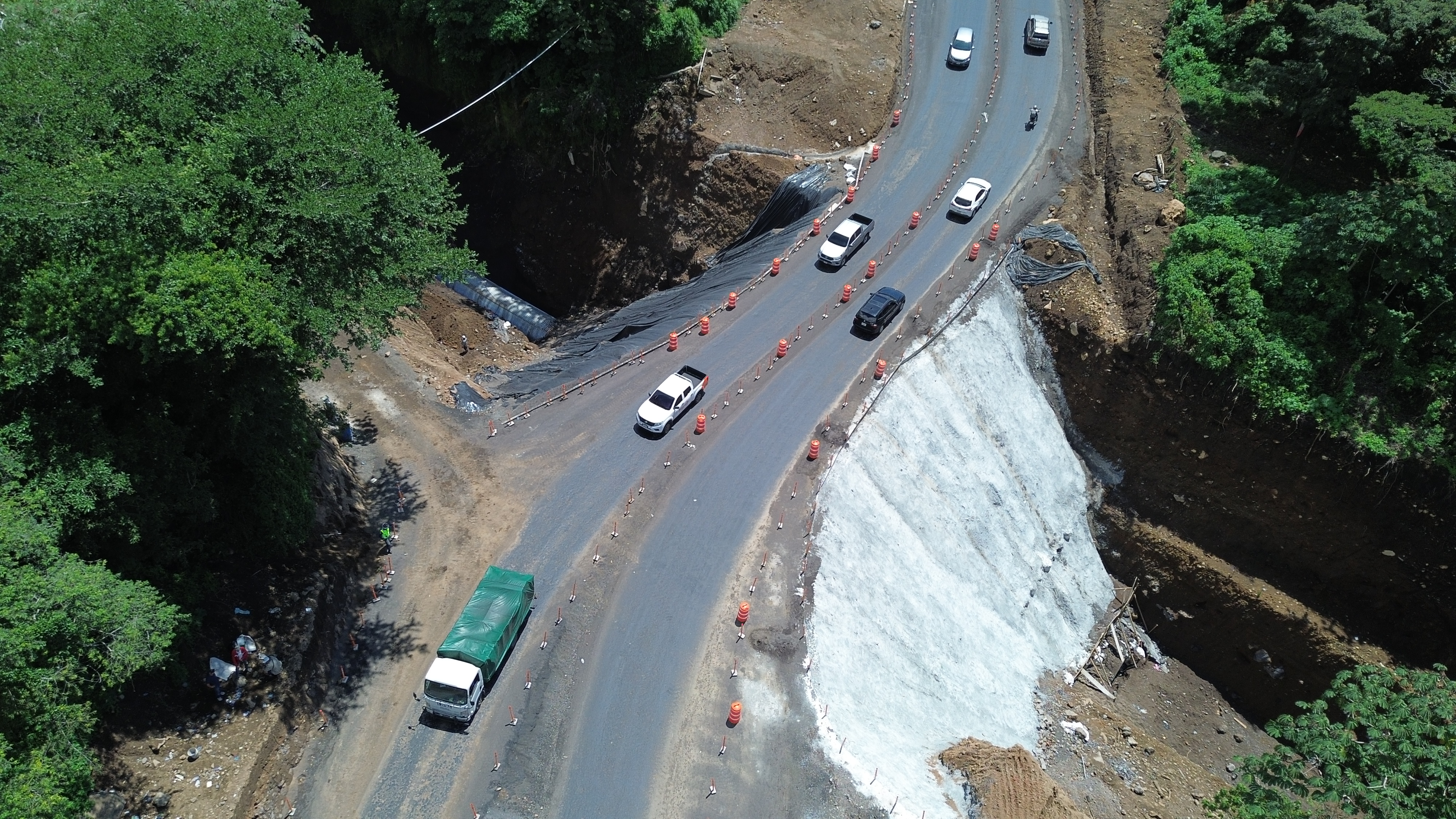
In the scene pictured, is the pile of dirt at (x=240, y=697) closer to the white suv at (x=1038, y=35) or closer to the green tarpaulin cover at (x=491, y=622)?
the green tarpaulin cover at (x=491, y=622)

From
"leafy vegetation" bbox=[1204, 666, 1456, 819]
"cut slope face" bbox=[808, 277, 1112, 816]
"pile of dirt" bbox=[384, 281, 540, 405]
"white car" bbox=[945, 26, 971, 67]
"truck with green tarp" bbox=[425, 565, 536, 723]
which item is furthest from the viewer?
"white car" bbox=[945, 26, 971, 67]

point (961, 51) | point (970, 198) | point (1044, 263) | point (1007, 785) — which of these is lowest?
point (1007, 785)

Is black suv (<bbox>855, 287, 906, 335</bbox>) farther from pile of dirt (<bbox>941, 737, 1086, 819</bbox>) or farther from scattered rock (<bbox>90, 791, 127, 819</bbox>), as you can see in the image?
scattered rock (<bbox>90, 791, 127, 819</bbox>)

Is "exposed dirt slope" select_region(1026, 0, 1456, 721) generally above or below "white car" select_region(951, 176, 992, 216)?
below

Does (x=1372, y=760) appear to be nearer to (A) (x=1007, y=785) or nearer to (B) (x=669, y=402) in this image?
(A) (x=1007, y=785)

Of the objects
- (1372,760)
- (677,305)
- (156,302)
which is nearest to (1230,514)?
(1372,760)

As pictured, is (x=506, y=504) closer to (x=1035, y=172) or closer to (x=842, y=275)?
(x=842, y=275)

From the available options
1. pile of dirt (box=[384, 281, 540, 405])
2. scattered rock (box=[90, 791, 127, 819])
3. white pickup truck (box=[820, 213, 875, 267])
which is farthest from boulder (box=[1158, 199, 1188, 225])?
scattered rock (box=[90, 791, 127, 819])
